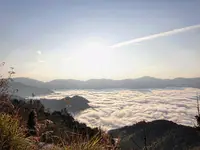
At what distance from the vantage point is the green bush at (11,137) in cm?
611

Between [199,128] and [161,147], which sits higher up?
[199,128]

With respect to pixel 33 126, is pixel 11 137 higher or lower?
higher

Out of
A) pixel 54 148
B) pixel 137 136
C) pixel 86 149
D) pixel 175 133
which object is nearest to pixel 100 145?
pixel 86 149

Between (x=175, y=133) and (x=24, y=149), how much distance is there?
660ft

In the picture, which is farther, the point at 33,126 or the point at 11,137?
the point at 33,126

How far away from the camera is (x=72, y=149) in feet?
19.7

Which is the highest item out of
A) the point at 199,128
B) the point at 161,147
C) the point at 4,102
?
the point at 4,102

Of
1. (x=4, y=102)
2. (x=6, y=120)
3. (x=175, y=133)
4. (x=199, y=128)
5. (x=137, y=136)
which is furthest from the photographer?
(x=175, y=133)

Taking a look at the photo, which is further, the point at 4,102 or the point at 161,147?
the point at 161,147

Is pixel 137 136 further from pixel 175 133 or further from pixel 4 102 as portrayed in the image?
pixel 4 102

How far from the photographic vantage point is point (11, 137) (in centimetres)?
617

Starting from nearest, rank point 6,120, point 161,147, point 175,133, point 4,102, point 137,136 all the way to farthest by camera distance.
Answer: point 4,102
point 6,120
point 161,147
point 137,136
point 175,133

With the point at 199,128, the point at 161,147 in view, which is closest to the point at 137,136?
the point at 161,147

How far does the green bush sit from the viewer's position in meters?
6.11
